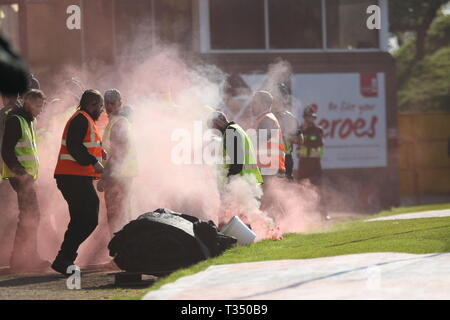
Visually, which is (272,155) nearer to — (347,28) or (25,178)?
(25,178)

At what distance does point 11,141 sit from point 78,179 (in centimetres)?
106

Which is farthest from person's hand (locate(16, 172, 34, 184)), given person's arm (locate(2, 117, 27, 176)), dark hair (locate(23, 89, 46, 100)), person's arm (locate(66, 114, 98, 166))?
person's arm (locate(66, 114, 98, 166))

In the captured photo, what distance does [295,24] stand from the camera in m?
24.3

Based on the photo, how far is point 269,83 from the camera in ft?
71.8

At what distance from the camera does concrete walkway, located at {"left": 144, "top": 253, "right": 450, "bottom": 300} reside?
8.10 metres

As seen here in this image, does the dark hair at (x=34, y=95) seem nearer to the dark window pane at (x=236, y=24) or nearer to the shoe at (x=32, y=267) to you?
the shoe at (x=32, y=267)

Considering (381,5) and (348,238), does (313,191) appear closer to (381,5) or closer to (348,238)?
(348,238)

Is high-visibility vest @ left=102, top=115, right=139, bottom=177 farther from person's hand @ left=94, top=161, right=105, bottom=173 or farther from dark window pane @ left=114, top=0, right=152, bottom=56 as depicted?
dark window pane @ left=114, top=0, right=152, bottom=56

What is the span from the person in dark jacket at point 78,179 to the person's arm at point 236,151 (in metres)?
1.83

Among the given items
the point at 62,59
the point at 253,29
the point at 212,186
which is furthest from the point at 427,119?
the point at 212,186

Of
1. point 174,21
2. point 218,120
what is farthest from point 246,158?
point 174,21

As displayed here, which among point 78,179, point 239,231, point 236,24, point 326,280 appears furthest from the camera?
point 236,24

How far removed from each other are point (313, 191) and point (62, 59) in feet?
25.5

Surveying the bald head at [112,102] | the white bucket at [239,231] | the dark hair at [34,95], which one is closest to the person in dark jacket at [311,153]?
the white bucket at [239,231]
